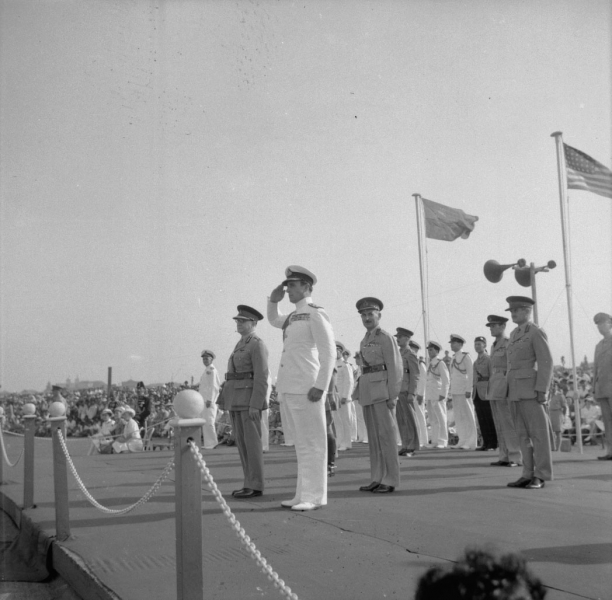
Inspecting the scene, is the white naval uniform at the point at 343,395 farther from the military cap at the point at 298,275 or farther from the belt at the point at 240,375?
the military cap at the point at 298,275

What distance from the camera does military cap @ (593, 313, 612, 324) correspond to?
928 cm

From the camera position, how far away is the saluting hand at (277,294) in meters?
6.42

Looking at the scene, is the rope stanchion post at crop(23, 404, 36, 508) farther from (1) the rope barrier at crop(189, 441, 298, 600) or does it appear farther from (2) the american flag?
(2) the american flag

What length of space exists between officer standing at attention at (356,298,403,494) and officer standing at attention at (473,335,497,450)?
4127 millimetres

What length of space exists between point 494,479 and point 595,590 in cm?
411

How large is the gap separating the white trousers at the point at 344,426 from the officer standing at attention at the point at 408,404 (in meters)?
2.20

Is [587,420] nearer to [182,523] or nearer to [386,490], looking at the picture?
[386,490]

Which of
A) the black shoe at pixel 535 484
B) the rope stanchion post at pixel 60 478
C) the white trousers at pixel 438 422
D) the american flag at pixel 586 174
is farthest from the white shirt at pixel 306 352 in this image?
the white trousers at pixel 438 422

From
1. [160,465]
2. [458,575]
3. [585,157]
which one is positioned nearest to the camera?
[458,575]

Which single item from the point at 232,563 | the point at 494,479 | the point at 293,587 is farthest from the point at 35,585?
the point at 494,479

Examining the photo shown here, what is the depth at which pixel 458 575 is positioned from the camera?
1148 mm

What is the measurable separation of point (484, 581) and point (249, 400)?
514 cm

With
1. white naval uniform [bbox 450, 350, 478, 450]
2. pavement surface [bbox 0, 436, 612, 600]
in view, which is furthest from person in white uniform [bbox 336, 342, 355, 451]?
pavement surface [bbox 0, 436, 612, 600]

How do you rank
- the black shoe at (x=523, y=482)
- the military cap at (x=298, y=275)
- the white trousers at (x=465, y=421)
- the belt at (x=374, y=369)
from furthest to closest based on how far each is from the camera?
the white trousers at (x=465, y=421) → the belt at (x=374, y=369) → the black shoe at (x=523, y=482) → the military cap at (x=298, y=275)
